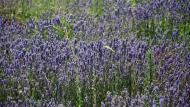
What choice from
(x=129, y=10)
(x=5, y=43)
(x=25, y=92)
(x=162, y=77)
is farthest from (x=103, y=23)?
(x=25, y=92)

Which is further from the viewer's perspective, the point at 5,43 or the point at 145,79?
the point at 5,43

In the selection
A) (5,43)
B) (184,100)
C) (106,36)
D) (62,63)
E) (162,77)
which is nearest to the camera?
(184,100)

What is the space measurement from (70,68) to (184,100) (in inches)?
41.5

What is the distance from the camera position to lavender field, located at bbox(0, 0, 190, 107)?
3240 mm

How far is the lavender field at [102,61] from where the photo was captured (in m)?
3.24

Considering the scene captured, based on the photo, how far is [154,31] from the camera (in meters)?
4.91

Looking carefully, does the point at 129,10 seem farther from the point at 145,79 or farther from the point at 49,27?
the point at 145,79

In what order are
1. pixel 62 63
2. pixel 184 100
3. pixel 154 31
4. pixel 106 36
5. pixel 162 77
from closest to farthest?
pixel 184 100 < pixel 162 77 < pixel 62 63 < pixel 106 36 < pixel 154 31

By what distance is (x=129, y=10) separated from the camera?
16.7ft

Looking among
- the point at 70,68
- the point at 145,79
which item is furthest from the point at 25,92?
the point at 145,79

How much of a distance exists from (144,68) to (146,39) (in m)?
0.93

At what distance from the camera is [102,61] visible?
369 cm

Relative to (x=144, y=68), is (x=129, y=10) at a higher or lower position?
higher

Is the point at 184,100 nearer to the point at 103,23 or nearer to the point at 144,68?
the point at 144,68
